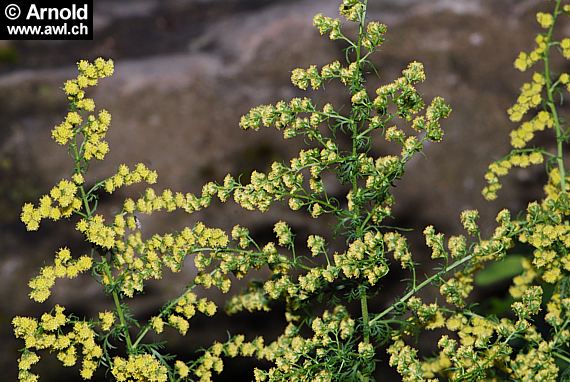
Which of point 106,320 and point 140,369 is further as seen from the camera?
point 106,320

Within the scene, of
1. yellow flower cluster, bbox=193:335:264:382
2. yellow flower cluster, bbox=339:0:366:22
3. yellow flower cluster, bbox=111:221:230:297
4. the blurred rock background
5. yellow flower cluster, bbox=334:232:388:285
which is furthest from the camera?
the blurred rock background

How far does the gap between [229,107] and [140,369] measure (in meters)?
4.32

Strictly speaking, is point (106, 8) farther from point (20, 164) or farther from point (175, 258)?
point (175, 258)

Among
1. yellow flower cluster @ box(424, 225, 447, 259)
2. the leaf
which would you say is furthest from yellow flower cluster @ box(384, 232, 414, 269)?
the leaf

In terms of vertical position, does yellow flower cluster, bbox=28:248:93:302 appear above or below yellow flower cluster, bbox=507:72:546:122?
below

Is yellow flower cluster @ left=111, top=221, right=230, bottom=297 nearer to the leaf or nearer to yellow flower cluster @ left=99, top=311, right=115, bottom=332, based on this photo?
yellow flower cluster @ left=99, top=311, right=115, bottom=332

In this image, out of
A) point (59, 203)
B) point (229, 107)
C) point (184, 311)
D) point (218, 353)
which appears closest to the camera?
point (59, 203)

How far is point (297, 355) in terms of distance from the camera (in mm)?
3006

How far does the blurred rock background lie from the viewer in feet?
20.9

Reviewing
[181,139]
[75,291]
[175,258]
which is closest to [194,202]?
[175,258]

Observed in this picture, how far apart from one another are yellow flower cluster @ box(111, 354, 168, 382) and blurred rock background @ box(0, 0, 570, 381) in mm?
2764

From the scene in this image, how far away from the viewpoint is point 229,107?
709cm

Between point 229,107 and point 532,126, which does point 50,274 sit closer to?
point 532,126

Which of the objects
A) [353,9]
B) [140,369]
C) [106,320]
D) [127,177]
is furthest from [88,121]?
[353,9]
